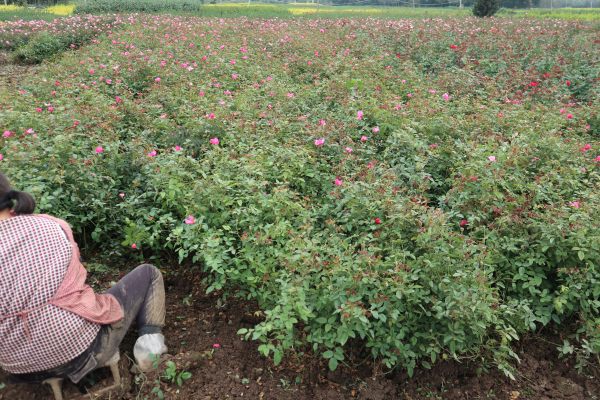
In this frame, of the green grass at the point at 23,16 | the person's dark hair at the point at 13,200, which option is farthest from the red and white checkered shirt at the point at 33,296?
the green grass at the point at 23,16

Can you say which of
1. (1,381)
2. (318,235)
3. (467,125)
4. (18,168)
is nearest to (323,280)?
(318,235)

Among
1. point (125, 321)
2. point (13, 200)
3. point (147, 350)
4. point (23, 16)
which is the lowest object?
point (147, 350)

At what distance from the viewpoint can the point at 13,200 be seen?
1920mm

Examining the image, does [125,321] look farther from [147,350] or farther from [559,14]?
[559,14]

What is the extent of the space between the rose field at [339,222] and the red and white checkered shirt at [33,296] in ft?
1.43

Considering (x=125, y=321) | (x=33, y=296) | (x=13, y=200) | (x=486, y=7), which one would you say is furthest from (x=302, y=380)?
(x=486, y=7)

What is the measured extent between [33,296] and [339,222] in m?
1.62

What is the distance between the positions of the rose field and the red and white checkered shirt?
0.44 meters

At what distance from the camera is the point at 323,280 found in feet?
7.39

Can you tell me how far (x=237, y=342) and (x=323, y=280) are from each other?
602 mm

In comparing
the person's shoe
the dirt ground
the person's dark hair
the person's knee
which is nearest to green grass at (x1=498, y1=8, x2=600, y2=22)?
the dirt ground

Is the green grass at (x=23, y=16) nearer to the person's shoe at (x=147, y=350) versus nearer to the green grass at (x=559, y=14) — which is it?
the person's shoe at (x=147, y=350)

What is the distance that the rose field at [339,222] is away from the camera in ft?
7.42

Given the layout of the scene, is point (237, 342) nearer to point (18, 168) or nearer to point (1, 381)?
point (1, 381)
